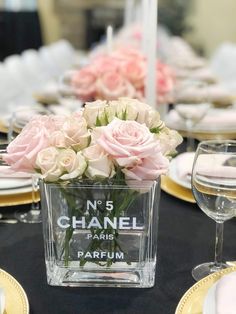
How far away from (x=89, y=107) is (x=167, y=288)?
31 cm

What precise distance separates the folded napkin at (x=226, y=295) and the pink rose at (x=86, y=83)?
1017mm

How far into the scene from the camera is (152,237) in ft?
2.63

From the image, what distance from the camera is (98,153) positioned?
28.8 inches

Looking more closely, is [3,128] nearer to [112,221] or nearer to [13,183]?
[13,183]

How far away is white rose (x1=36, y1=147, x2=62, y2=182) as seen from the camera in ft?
2.35

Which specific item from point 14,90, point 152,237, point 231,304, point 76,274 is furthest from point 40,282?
point 14,90

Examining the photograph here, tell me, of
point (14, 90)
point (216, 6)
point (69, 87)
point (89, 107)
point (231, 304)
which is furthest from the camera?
point (216, 6)

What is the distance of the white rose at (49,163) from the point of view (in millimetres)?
718

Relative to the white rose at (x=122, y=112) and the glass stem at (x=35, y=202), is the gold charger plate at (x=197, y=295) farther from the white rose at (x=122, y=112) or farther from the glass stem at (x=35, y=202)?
the glass stem at (x=35, y=202)

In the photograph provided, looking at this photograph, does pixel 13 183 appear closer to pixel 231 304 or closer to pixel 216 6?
pixel 231 304

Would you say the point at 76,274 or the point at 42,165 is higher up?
the point at 42,165

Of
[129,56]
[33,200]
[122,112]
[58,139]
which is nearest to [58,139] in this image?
[58,139]

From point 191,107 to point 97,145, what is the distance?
935 mm

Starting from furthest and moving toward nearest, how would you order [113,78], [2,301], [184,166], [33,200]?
1. [113,78]
2. [184,166]
3. [33,200]
4. [2,301]
